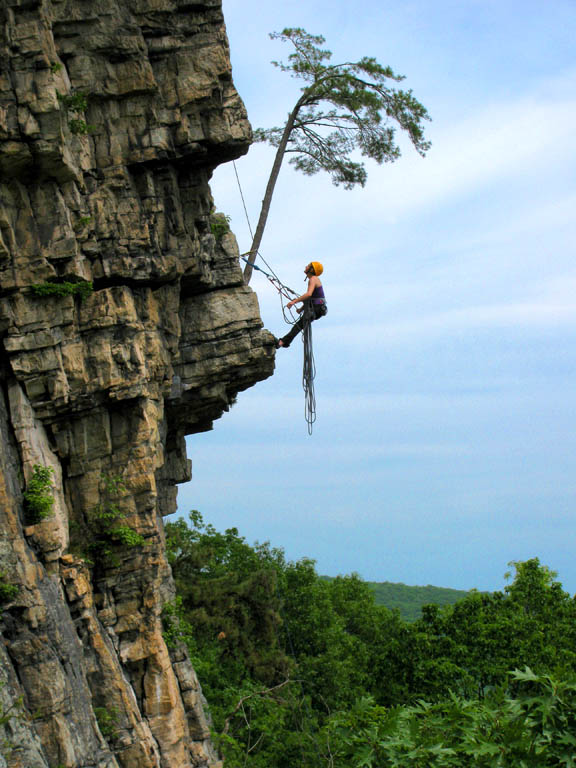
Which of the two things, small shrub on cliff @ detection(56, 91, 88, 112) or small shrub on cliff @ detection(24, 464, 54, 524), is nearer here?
small shrub on cliff @ detection(24, 464, 54, 524)

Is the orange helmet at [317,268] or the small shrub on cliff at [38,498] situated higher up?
the orange helmet at [317,268]

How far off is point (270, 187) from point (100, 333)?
634 centimetres

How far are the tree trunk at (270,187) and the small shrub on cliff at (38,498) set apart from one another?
268 inches

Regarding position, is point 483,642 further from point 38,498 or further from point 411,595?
point 411,595

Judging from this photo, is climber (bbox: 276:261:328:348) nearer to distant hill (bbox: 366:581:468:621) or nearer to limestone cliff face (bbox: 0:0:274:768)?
limestone cliff face (bbox: 0:0:274:768)

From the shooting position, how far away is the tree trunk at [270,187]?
19.2 metres

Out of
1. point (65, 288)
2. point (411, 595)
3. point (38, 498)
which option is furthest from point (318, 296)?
point (411, 595)

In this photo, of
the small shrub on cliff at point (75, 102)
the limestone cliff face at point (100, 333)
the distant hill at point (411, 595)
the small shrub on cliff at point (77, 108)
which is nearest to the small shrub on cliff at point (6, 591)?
the limestone cliff face at point (100, 333)

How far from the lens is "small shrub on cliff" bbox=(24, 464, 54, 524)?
1382cm

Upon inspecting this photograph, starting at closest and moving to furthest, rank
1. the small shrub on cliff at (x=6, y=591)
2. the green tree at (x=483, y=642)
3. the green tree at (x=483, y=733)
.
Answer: the green tree at (x=483, y=733) → the small shrub on cliff at (x=6, y=591) → the green tree at (x=483, y=642)

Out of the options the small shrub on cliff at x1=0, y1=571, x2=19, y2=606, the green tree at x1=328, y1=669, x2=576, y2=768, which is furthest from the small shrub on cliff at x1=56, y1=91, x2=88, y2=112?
the green tree at x1=328, y1=669, x2=576, y2=768

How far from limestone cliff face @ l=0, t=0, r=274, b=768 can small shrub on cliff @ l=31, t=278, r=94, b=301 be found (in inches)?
3.6

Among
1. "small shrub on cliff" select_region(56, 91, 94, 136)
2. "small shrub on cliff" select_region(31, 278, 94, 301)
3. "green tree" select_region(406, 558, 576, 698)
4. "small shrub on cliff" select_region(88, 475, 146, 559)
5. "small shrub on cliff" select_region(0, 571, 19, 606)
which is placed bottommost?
"green tree" select_region(406, 558, 576, 698)

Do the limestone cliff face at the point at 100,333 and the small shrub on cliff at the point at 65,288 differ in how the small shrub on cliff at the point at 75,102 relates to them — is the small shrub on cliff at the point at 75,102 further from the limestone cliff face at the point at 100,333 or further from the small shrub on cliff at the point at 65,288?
the small shrub on cliff at the point at 65,288
